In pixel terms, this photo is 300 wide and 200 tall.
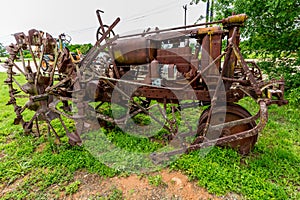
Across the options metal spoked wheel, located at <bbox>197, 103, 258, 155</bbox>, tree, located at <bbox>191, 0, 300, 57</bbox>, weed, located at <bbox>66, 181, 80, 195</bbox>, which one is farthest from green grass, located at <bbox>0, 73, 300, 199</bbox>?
tree, located at <bbox>191, 0, 300, 57</bbox>

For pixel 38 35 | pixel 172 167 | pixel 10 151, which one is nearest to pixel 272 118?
pixel 172 167

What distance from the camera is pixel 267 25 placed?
577 centimetres

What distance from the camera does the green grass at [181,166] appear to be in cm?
251

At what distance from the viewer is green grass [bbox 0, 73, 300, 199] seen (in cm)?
251

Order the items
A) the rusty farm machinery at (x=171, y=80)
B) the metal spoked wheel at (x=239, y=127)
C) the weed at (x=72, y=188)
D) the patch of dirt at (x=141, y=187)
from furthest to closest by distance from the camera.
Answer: the metal spoked wheel at (x=239, y=127)
the rusty farm machinery at (x=171, y=80)
the weed at (x=72, y=188)
the patch of dirt at (x=141, y=187)

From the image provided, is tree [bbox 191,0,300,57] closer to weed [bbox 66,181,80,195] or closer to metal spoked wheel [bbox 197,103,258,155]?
metal spoked wheel [bbox 197,103,258,155]

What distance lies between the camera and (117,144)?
3654 mm

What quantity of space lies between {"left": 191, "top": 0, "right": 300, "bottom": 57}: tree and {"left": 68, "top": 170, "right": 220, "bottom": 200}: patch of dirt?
4.78 m

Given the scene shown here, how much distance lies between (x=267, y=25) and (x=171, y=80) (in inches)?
173

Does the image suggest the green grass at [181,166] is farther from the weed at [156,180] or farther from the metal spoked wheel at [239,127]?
the metal spoked wheel at [239,127]

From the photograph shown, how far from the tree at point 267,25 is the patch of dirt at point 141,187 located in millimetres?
4785

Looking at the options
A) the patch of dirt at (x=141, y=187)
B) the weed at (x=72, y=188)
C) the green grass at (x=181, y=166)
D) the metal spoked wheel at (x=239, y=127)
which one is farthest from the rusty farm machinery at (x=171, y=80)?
the weed at (x=72, y=188)

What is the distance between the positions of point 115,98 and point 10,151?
7.28ft

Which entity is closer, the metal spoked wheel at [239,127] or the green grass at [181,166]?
the green grass at [181,166]
